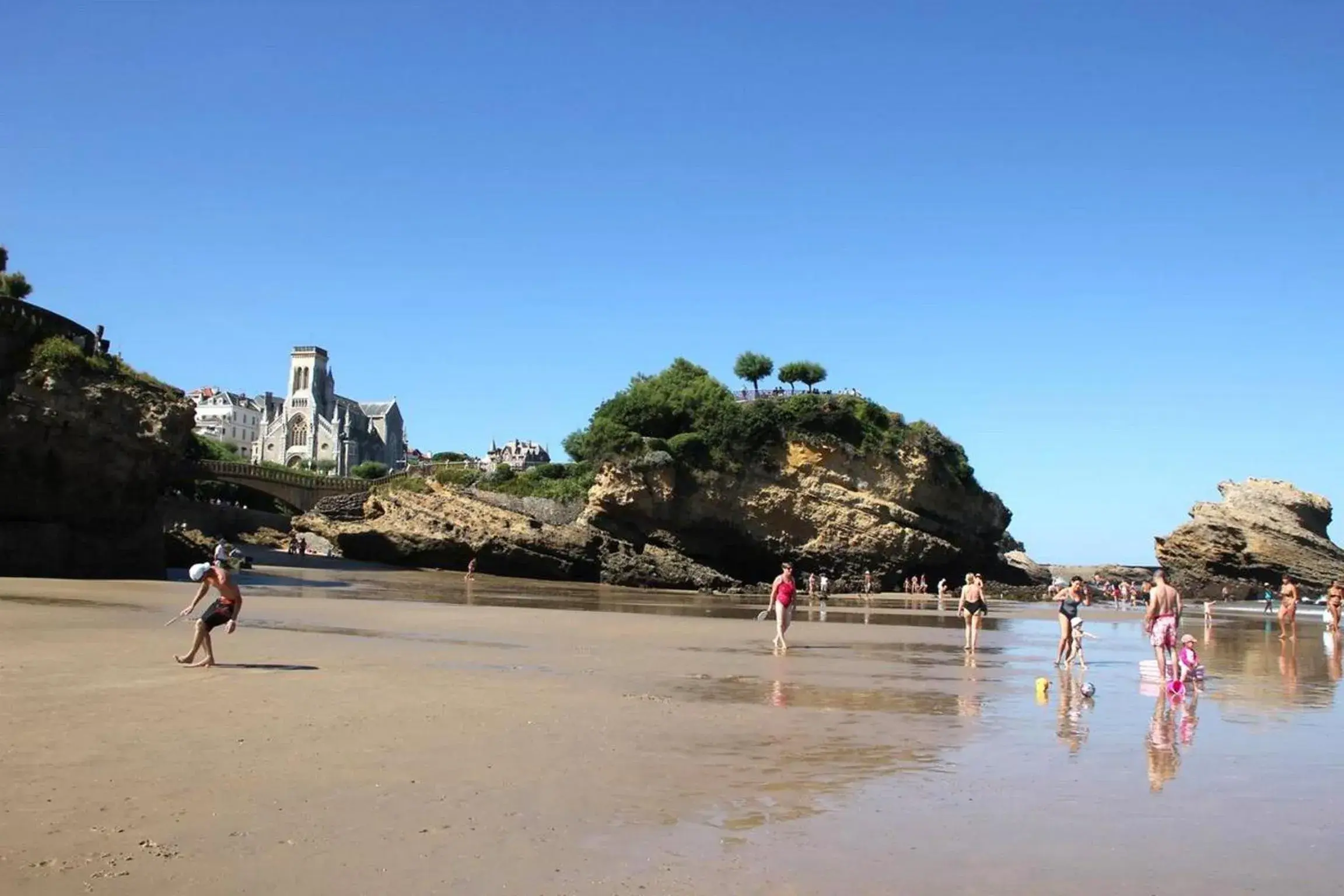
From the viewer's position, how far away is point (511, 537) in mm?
46875

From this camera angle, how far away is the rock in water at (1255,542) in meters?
55.3

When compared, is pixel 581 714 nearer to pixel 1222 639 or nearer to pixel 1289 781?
pixel 1289 781

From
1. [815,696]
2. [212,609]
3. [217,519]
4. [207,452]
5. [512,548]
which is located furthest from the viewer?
[207,452]

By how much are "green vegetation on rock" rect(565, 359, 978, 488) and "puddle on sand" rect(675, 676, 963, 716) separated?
34.7 metres

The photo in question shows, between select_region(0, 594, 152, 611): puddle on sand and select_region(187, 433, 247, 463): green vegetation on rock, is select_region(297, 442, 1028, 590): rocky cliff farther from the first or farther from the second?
select_region(187, 433, 247, 463): green vegetation on rock

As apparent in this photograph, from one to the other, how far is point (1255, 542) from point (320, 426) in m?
136

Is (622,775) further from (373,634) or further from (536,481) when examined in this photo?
(536,481)

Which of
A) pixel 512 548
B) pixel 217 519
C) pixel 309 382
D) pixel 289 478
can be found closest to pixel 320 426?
pixel 309 382

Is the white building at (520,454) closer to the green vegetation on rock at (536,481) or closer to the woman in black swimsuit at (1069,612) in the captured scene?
the green vegetation on rock at (536,481)

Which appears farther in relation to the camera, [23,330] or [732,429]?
[732,429]

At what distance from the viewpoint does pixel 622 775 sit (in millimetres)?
7184

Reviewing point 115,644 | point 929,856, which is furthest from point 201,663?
point 929,856

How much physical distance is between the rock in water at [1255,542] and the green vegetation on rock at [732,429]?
50.1 feet

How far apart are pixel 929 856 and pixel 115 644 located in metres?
11.3
